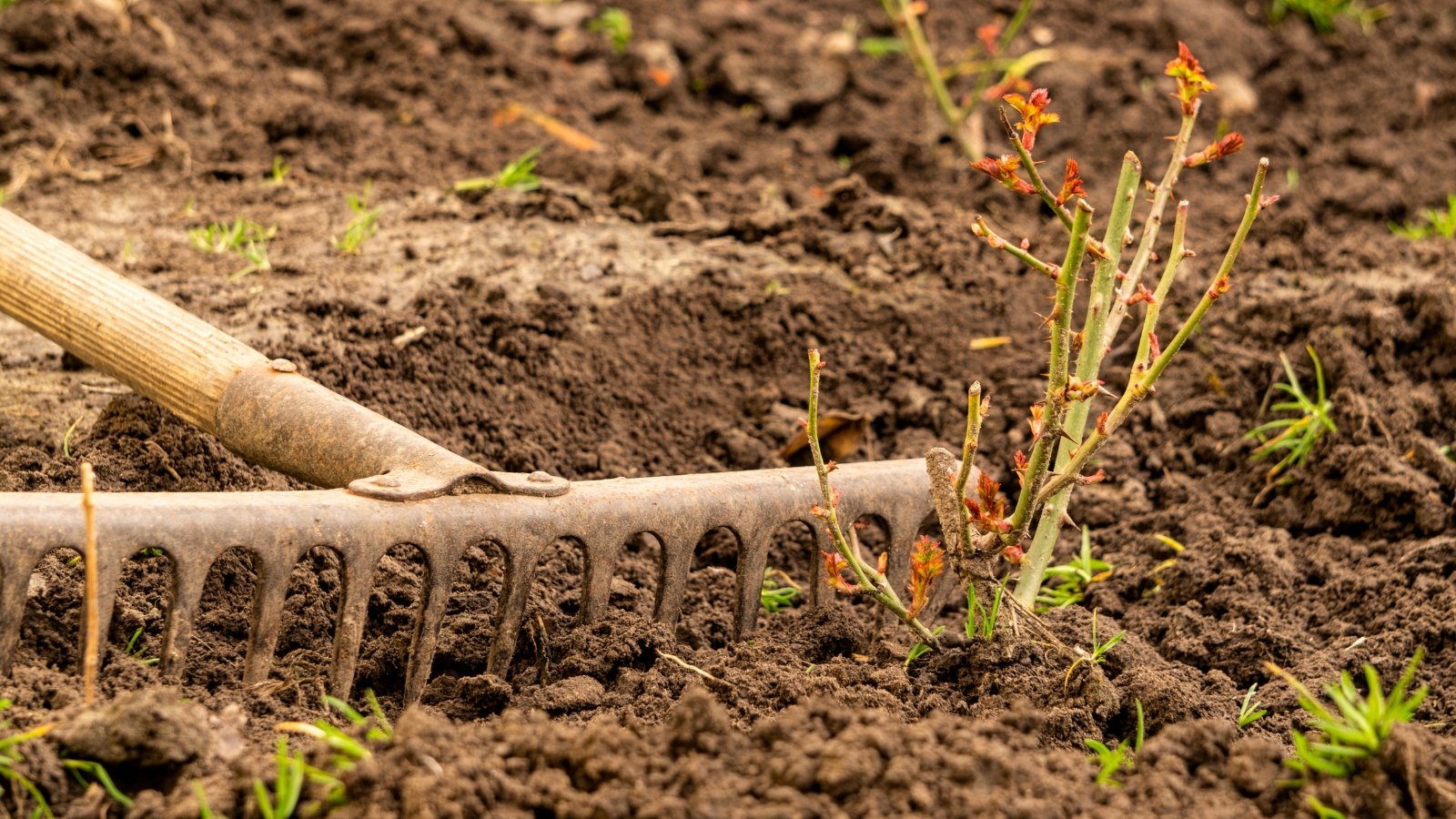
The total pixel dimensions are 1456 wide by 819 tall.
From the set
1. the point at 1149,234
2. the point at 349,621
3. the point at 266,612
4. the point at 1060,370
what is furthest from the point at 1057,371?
the point at 266,612

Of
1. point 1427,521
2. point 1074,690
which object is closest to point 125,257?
point 1074,690

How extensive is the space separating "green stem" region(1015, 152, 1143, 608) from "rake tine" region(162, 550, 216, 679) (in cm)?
140

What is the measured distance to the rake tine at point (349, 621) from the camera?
215 centimetres

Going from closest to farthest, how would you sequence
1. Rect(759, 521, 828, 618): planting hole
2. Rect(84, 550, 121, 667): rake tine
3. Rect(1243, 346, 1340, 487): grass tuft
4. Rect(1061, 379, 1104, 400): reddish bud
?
Rect(84, 550, 121, 667): rake tine < Rect(1061, 379, 1104, 400): reddish bud < Rect(759, 521, 828, 618): planting hole < Rect(1243, 346, 1340, 487): grass tuft

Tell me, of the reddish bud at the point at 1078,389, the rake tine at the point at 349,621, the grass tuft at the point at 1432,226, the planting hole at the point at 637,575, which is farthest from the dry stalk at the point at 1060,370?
the grass tuft at the point at 1432,226

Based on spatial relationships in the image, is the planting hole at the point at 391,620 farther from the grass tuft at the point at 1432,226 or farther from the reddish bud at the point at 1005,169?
the grass tuft at the point at 1432,226

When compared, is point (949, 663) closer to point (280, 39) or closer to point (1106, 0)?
point (280, 39)

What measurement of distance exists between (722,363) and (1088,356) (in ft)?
4.28

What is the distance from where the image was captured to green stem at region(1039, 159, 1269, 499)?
2.00m

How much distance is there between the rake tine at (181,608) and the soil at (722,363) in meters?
0.06

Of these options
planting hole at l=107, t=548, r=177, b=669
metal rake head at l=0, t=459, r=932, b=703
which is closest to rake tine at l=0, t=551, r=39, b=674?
metal rake head at l=0, t=459, r=932, b=703

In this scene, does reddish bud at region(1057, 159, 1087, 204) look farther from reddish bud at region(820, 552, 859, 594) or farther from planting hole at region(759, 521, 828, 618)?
planting hole at region(759, 521, 828, 618)

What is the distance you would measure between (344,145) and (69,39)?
102cm

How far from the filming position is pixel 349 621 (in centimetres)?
216
